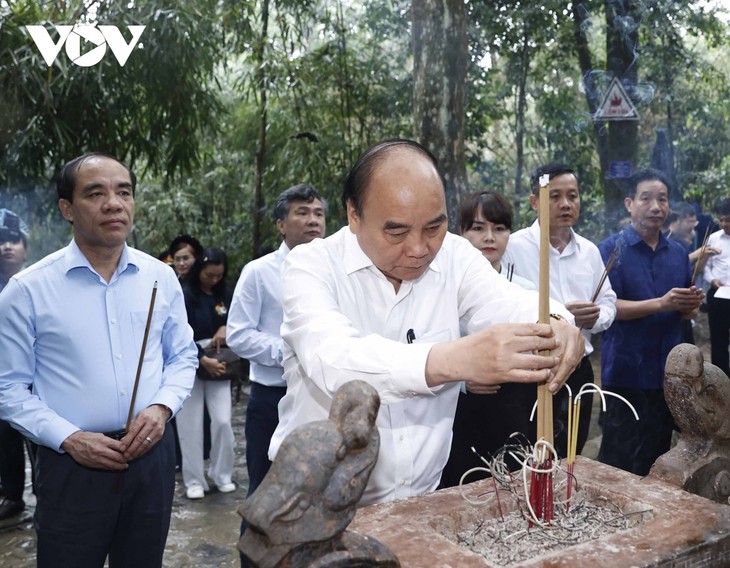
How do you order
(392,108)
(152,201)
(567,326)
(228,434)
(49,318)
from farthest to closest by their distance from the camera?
(152,201)
(392,108)
(228,434)
(49,318)
(567,326)

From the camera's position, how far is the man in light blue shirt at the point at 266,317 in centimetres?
358

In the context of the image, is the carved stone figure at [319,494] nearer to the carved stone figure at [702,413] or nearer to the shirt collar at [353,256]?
the shirt collar at [353,256]

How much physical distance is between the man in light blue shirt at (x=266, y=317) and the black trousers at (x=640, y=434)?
174cm

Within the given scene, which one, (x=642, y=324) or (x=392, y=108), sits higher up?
(x=392, y=108)

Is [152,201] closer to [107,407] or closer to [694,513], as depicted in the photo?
[107,407]

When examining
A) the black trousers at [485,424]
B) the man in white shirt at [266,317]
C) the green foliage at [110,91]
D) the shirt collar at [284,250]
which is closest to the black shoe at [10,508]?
the man in white shirt at [266,317]

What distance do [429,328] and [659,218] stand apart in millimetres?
2380

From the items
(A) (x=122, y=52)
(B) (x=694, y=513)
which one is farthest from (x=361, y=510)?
(A) (x=122, y=52)

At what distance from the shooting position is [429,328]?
2021 mm

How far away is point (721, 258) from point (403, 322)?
4448 millimetres

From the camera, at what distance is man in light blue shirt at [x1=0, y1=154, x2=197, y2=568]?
2301 mm

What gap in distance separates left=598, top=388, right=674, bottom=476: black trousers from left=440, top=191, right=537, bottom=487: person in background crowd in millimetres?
715

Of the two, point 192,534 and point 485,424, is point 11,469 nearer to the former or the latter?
point 192,534

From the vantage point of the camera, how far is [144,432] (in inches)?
93.4
